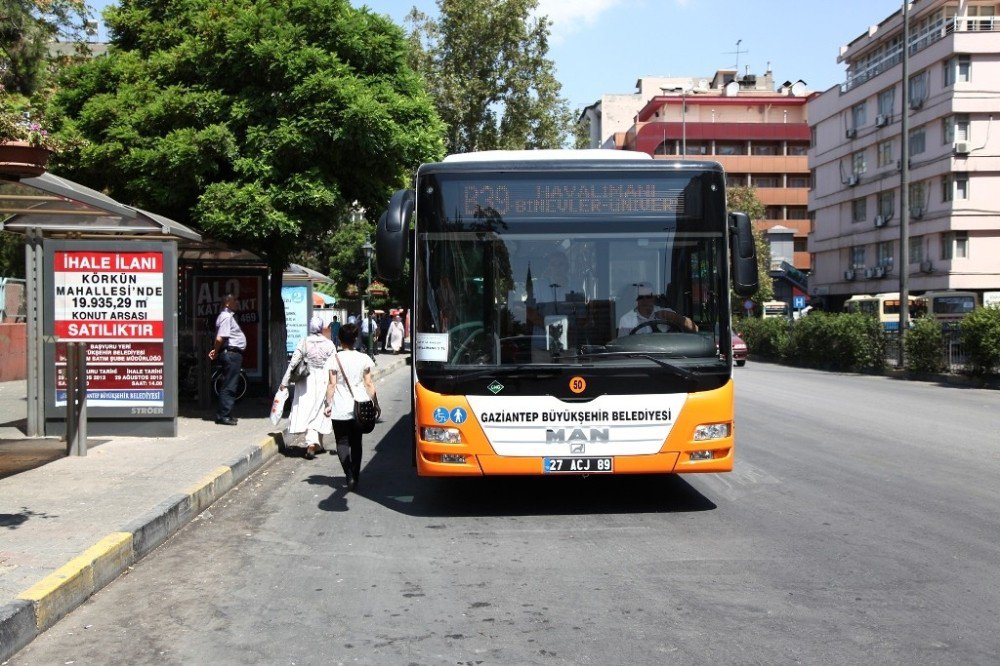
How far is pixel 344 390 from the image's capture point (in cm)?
946

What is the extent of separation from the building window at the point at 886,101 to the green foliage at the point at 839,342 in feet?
79.4

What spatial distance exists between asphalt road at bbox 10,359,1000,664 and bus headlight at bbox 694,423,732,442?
2.15 feet

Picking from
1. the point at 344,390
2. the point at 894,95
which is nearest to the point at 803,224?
the point at 894,95

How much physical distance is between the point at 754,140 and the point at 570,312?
81.7 m

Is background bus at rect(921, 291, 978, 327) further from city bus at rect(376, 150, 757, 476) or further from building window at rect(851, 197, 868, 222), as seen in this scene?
city bus at rect(376, 150, 757, 476)

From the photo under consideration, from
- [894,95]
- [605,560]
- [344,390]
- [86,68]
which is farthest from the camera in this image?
[894,95]

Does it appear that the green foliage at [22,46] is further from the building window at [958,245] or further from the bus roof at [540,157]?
the building window at [958,245]

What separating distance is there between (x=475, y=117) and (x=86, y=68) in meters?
31.2

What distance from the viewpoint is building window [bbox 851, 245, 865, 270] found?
6041cm

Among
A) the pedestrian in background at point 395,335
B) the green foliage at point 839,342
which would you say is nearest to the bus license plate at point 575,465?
the green foliage at point 839,342

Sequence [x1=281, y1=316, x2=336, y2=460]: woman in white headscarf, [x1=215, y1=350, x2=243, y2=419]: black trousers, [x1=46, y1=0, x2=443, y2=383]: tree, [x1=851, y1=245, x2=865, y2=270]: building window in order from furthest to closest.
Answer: [x1=851, y1=245, x2=865, y2=270]: building window
[x1=46, y1=0, x2=443, y2=383]: tree
[x1=215, y1=350, x2=243, y2=419]: black trousers
[x1=281, y1=316, x2=336, y2=460]: woman in white headscarf

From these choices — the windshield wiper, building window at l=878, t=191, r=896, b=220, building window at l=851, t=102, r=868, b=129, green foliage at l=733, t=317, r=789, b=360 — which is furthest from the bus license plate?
building window at l=851, t=102, r=868, b=129

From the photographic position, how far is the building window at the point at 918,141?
171ft

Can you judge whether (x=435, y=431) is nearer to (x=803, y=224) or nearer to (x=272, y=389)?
(x=272, y=389)
